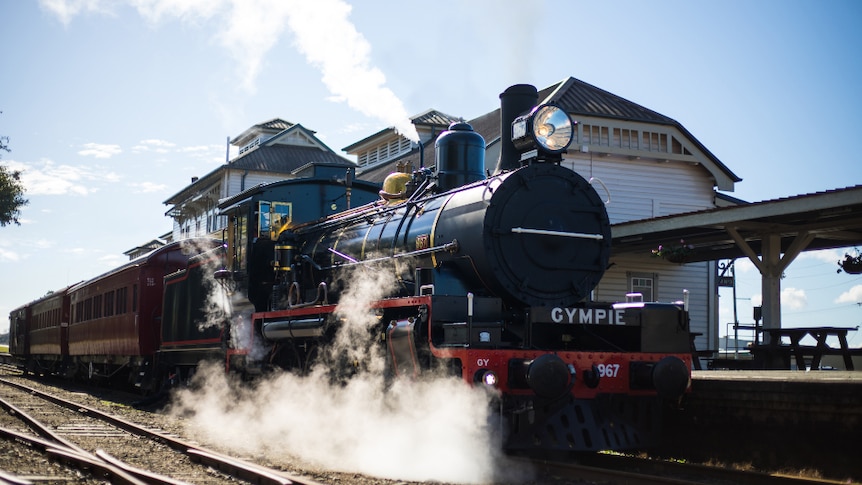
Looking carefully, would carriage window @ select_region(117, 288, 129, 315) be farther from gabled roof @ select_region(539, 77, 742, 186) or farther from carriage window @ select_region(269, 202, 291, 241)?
gabled roof @ select_region(539, 77, 742, 186)

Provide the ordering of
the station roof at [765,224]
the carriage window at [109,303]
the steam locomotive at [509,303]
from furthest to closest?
1. the carriage window at [109,303]
2. the station roof at [765,224]
3. the steam locomotive at [509,303]

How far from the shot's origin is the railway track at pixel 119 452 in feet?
22.2

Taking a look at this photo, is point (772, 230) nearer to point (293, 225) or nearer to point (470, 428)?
point (293, 225)

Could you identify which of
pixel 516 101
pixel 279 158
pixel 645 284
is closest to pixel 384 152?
pixel 279 158

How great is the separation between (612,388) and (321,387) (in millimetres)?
3445

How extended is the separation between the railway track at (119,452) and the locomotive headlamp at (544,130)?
3.87 metres

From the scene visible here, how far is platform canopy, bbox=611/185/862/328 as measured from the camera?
1223 centimetres

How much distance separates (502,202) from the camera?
Answer: 7.86 meters

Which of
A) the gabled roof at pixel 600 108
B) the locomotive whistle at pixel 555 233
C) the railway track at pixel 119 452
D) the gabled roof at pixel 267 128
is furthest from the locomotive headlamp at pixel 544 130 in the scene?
the gabled roof at pixel 267 128

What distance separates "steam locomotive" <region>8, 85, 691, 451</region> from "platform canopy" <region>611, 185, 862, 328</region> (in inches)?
202

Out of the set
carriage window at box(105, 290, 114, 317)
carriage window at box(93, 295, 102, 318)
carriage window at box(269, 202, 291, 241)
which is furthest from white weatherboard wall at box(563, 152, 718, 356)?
carriage window at box(93, 295, 102, 318)

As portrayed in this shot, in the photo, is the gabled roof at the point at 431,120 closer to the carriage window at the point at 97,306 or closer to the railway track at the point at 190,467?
the carriage window at the point at 97,306

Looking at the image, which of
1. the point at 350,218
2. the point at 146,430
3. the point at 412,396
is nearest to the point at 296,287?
the point at 350,218

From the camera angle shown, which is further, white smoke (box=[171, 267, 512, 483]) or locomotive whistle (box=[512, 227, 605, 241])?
locomotive whistle (box=[512, 227, 605, 241])
